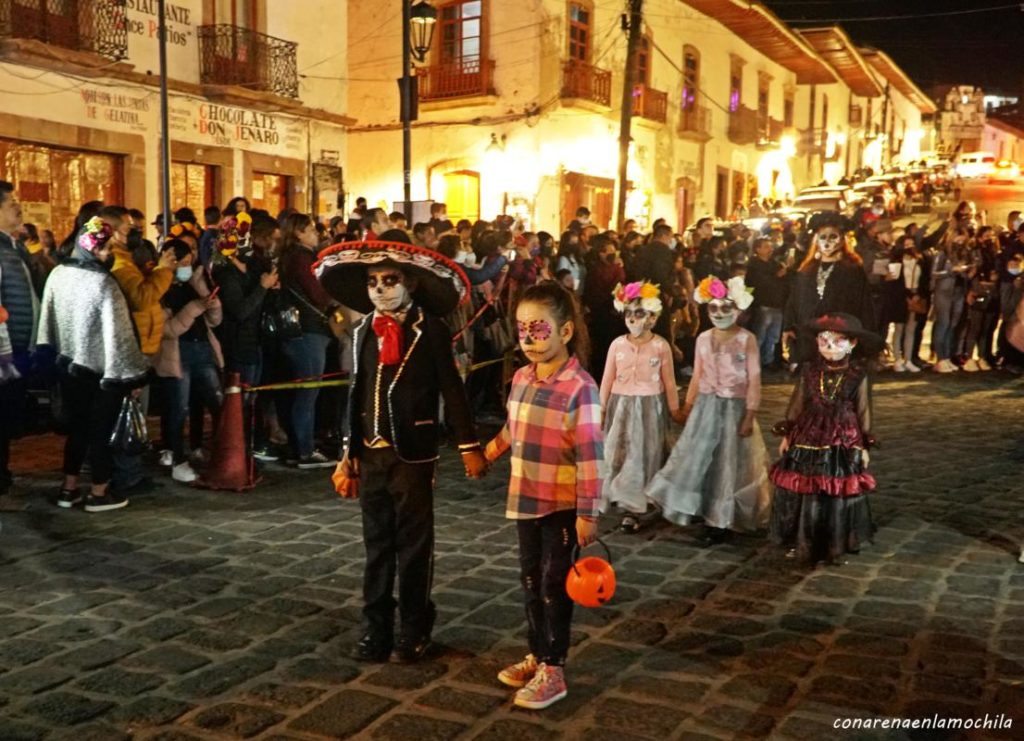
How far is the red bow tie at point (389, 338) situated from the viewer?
4520 millimetres

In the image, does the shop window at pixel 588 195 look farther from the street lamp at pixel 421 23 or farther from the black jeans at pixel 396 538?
the black jeans at pixel 396 538

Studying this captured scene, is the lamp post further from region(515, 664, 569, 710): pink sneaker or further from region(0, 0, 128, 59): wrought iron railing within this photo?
region(515, 664, 569, 710): pink sneaker

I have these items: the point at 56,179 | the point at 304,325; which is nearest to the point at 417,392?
the point at 304,325

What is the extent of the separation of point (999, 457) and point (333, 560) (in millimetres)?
6681

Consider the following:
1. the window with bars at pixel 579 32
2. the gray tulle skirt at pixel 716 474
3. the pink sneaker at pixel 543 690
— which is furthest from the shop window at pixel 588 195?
the pink sneaker at pixel 543 690

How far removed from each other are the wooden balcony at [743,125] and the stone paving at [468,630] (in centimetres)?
2955

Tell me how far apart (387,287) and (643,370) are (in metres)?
2.93

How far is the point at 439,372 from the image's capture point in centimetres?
464

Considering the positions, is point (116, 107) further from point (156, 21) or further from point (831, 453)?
point (831, 453)

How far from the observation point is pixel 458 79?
84.4 feet

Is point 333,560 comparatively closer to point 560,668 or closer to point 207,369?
point 560,668

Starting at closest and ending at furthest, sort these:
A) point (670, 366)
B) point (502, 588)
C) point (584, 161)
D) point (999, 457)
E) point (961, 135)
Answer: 1. point (502, 588)
2. point (670, 366)
3. point (999, 457)
4. point (584, 161)
5. point (961, 135)

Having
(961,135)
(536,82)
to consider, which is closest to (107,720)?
(536,82)

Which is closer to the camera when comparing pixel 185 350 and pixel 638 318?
pixel 638 318
